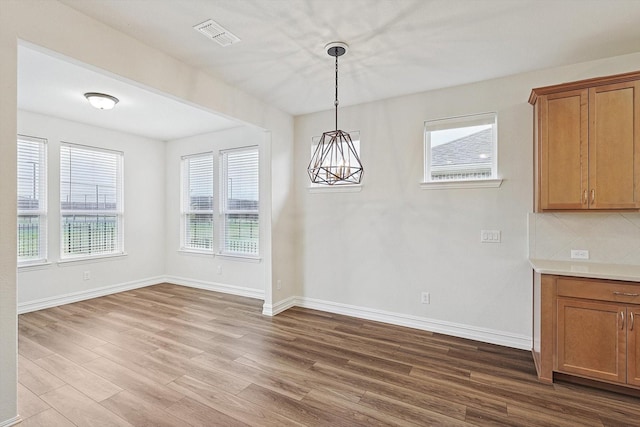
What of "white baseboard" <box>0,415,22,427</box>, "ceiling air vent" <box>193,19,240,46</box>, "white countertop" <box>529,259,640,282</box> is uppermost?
"ceiling air vent" <box>193,19,240,46</box>

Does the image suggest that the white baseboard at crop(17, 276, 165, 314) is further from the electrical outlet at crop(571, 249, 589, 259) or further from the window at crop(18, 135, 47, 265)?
the electrical outlet at crop(571, 249, 589, 259)

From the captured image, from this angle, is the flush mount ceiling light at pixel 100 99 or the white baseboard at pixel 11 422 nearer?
the white baseboard at pixel 11 422

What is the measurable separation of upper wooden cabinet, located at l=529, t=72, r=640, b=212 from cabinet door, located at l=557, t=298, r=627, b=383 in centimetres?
86

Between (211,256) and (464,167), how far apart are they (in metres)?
4.38

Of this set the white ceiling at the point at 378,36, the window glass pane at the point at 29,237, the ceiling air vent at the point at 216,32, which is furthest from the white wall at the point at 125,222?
the ceiling air vent at the point at 216,32

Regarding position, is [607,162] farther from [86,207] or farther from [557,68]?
[86,207]

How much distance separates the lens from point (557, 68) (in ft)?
9.89

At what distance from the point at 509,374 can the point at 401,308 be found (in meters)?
1.33

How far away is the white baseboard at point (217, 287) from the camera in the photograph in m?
5.11

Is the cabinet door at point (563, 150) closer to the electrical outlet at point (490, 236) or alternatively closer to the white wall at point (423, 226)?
the white wall at point (423, 226)

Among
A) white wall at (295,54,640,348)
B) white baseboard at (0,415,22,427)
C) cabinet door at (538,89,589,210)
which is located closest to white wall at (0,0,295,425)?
white baseboard at (0,415,22,427)

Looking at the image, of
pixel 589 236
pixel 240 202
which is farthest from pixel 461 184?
pixel 240 202

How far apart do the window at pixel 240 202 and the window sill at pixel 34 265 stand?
8.20 feet

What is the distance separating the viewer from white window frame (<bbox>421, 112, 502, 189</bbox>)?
3300 mm
